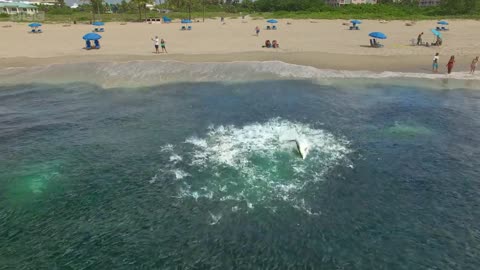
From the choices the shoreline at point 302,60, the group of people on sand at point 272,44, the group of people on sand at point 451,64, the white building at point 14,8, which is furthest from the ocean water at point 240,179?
the white building at point 14,8

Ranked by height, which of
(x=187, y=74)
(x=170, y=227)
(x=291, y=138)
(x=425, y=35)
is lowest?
(x=170, y=227)

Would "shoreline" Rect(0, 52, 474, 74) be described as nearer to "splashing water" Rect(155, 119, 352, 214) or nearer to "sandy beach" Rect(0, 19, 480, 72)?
"sandy beach" Rect(0, 19, 480, 72)

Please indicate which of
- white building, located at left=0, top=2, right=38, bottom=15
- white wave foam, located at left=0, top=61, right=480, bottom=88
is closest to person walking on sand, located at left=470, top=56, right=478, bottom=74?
white wave foam, located at left=0, top=61, right=480, bottom=88

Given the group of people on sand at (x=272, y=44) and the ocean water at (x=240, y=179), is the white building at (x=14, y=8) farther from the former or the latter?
the ocean water at (x=240, y=179)

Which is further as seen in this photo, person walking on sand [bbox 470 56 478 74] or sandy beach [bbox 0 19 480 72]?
sandy beach [bbox 0 19 480 72]

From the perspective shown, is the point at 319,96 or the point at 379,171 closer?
the point at 379,171

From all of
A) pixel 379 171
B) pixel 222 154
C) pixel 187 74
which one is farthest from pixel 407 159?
pixel 187 74

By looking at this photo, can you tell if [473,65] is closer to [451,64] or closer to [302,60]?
[451,64]

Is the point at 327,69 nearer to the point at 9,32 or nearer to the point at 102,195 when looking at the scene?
the point at 102,195
